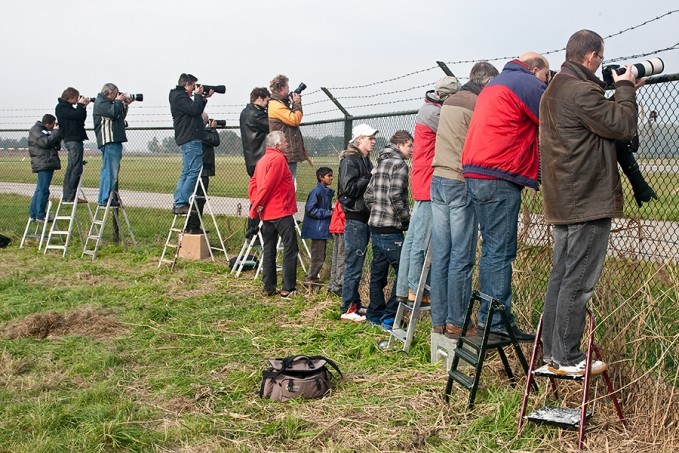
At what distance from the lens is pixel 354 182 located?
7.02m

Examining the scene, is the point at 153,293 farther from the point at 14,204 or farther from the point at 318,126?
the point at 14,204

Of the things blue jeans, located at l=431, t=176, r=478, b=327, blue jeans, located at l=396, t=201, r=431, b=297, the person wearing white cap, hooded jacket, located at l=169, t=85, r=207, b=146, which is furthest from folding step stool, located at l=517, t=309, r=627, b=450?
hooded jacket, located at l=169, t=85, r=207, b=146

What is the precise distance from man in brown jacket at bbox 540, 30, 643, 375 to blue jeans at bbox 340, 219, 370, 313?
317 centimetres

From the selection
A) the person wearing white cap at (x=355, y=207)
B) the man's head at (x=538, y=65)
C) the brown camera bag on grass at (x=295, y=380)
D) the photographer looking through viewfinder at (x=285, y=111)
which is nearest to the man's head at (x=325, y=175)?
the photographer looking through viewfinder at (x=285, y=111)

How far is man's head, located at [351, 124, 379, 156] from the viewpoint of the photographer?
7047 millimetres

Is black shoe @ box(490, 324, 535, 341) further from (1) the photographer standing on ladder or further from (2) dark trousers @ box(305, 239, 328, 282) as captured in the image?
(1) the photographer standing on ladder

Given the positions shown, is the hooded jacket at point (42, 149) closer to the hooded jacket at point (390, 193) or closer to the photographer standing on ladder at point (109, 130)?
the photographer standing on ladder at point (109, 130)

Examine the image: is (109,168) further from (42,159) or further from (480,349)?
(480,349)

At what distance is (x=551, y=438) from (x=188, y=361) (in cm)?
303

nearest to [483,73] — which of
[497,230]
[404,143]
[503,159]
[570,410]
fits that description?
[503,159]

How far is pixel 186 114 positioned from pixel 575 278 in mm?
7607

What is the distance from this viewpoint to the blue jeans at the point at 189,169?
1054 cm

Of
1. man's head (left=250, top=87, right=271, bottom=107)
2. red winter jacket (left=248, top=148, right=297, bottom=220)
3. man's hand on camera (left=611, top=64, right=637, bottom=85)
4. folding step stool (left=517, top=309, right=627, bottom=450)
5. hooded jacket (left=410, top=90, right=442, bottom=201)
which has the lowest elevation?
folding step stool (left=517, top=309, right=627, bottom=450)

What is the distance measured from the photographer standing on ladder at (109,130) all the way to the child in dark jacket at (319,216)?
4.39m
